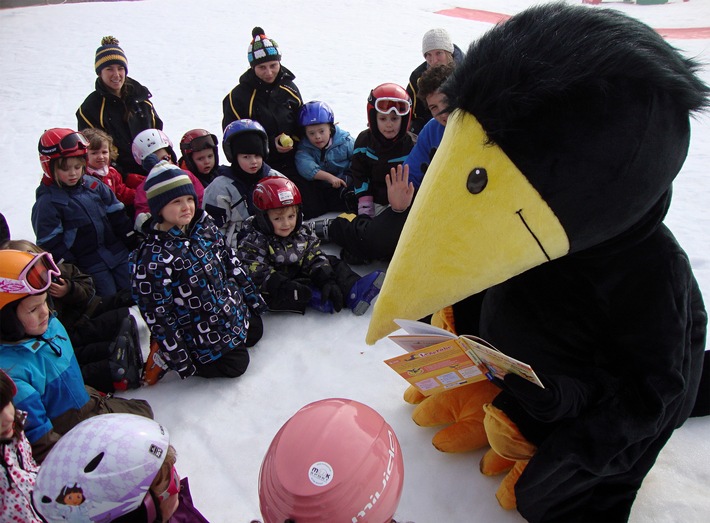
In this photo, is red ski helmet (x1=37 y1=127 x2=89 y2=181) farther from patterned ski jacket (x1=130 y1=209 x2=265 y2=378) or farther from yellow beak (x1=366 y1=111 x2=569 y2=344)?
yellow beak (x1=366 y1=111 x2=569 y2=344)

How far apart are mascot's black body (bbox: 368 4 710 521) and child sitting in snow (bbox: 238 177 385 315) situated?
1767 mm

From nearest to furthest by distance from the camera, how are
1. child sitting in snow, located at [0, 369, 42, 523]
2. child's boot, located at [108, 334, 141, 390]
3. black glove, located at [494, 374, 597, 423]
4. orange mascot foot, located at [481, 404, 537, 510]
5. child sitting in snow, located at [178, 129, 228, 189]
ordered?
black glove, located at [494, 374, 597, 423] < child sitting in snow, located at [0, 369, 42, 523] < orange mascot foot, located at [481, 404, 537, 510] < child's boot, located at [108, 334, 141, 390] < child sitting in snow, located at [178, 129, 228, 189]

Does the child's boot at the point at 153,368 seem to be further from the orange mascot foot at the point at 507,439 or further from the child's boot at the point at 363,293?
the orange mascot foot at the point at 507,439

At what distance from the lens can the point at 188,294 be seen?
9.57 ft

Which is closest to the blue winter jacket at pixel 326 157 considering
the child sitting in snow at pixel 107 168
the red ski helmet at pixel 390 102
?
the red ski helmet at pixel 390 102

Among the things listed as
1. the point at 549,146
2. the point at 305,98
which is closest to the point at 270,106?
the point at 549,146

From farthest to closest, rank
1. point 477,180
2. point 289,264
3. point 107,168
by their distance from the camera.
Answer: point 107,168, point 289,264, point 477,180

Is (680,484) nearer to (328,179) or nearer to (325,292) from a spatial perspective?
(325,292)

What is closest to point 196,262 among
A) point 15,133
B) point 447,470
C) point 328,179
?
point 447,470

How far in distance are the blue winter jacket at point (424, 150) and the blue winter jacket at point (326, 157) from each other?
1232 mm

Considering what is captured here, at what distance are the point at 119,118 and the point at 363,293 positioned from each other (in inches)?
121

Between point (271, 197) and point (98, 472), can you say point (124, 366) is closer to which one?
point (271, 197)

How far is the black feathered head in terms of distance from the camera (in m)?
1.32

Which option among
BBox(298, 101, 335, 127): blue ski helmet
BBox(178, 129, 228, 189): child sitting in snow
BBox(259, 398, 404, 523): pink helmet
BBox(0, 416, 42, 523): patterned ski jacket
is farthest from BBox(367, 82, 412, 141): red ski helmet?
BBox(0, 416, 42, 523): patterned ski jacket
